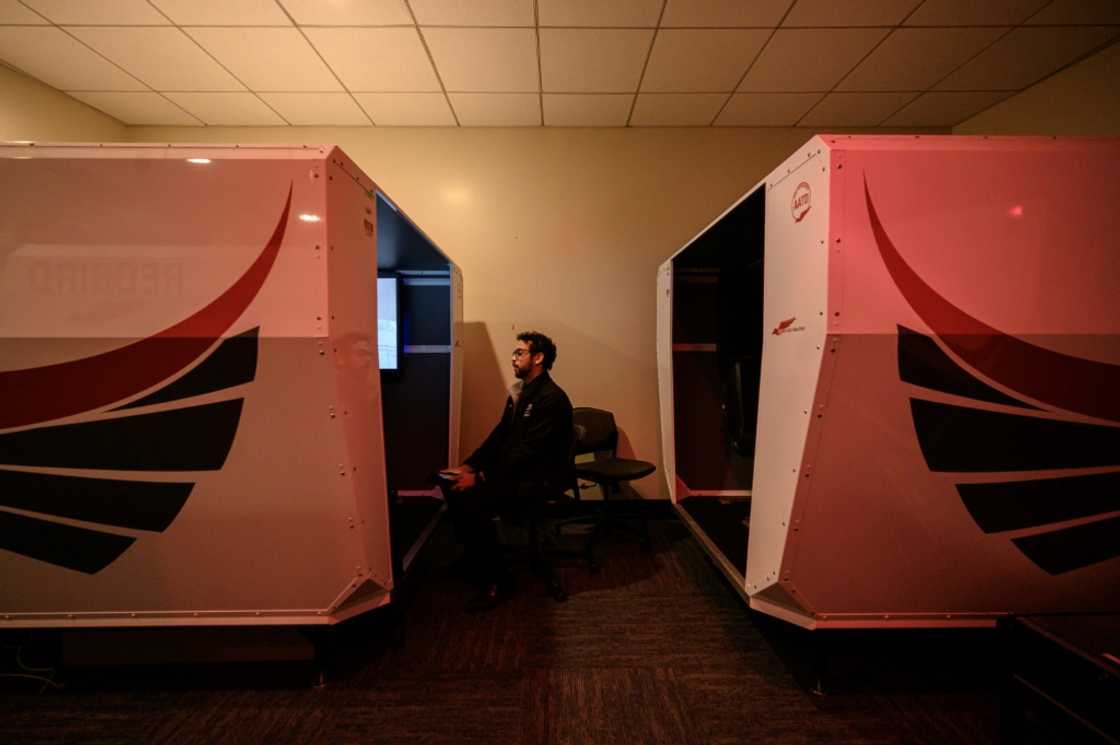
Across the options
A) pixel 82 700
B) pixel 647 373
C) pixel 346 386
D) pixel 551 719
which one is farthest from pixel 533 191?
pixel 82 700

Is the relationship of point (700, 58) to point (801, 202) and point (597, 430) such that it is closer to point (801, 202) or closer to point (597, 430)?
point (801, 202)

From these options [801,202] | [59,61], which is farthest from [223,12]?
[801,202]

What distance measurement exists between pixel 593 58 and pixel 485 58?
0.64 m

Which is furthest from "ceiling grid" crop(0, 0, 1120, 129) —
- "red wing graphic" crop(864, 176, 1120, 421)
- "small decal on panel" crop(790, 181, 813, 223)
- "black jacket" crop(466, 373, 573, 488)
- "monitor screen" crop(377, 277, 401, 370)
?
"black jacket" crop(466, 373, 573, 488)

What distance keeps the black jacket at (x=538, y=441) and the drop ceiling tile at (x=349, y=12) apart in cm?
203

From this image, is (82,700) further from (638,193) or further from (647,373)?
(638,193)

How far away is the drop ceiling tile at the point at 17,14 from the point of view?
2.33m

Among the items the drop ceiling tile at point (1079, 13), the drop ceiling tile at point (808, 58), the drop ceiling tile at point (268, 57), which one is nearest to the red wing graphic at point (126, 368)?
the drop ceiling tile at point (268, 57)

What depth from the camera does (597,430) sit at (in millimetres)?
3350

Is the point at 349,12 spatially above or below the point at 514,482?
above

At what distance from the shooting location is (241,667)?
6.05 ft

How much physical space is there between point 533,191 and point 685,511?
2.59m

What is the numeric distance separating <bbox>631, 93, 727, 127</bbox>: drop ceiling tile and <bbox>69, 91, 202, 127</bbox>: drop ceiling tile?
338cm

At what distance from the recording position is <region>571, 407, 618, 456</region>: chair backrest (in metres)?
3.30
